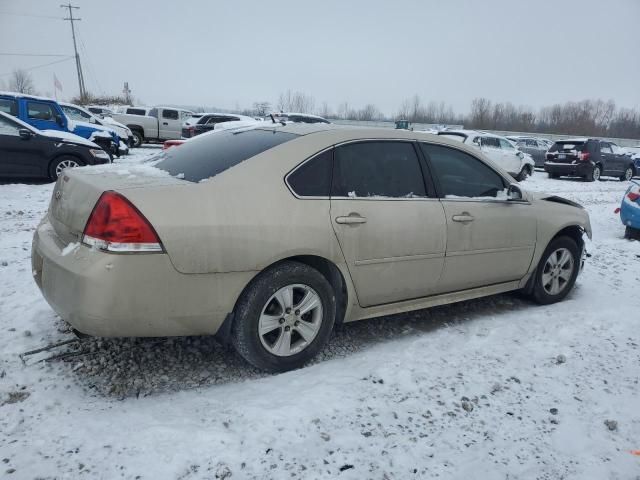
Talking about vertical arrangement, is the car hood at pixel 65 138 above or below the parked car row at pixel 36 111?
below

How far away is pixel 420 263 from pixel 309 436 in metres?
1.60

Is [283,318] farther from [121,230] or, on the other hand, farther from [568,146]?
[568,146]

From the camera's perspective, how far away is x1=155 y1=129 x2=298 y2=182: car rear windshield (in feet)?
10.1

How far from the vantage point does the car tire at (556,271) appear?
4.56 m

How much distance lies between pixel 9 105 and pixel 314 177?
460 inches

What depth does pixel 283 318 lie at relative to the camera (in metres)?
3.03

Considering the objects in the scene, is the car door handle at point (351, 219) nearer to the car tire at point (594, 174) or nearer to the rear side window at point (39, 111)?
the rear side window at point (39, 111)

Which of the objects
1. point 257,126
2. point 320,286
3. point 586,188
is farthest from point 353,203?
point 586,188

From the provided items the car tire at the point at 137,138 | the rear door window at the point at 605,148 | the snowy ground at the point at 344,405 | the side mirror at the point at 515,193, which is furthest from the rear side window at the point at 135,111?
the side mirror at the point at 515,193

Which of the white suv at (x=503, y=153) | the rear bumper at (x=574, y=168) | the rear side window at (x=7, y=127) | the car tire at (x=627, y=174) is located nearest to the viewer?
the rear side window at (x=7, y=127)

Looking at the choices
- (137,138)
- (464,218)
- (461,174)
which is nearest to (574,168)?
(461,174)

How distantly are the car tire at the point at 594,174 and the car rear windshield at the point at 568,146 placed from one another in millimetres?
1009

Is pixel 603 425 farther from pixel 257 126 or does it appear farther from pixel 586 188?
pixel 586 188

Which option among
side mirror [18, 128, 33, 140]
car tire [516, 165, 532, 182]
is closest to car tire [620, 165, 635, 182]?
car tire [516, 165, 532, 182]
